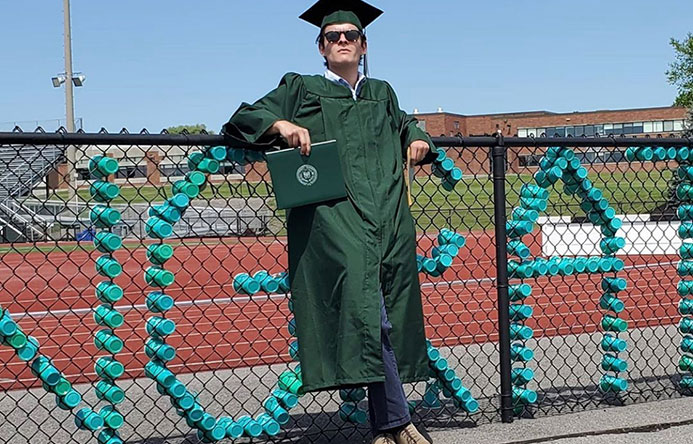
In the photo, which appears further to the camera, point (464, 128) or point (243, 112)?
point (464, 128)

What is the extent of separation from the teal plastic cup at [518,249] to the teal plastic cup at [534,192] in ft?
0.84

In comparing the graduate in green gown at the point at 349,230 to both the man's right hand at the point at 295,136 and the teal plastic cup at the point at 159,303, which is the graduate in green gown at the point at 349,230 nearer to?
the man's right hand at the point at 295,136

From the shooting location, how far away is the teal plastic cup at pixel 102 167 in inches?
160

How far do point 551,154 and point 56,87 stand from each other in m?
31.5

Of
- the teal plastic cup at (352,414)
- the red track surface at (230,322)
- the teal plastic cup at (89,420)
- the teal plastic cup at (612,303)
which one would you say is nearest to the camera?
the teal plastic cup at (89,420)

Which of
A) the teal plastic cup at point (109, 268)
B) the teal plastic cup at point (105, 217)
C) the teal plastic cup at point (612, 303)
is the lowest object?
the teal plastic cup at point (612, 303)

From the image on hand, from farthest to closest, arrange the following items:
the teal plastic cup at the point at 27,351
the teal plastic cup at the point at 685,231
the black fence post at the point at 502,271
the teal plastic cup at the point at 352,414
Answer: the teal plastic cup at the point at 685,231
the black fence post at the point at 502,271
the teal plastic cup at the point at 352,414
the teal plastic cup at the point at 27,351

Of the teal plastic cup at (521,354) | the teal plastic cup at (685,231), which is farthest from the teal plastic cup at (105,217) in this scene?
the teal plastic cup at (685,231)

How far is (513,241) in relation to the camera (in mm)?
5004

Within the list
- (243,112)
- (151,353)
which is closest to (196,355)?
(151,353)

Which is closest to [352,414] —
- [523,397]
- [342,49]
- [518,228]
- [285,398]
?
[285,398]

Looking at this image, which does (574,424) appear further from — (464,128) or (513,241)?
(464,128)

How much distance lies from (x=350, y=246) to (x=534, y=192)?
4.89ft

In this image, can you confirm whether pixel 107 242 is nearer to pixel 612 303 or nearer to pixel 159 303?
pixel 159 303
